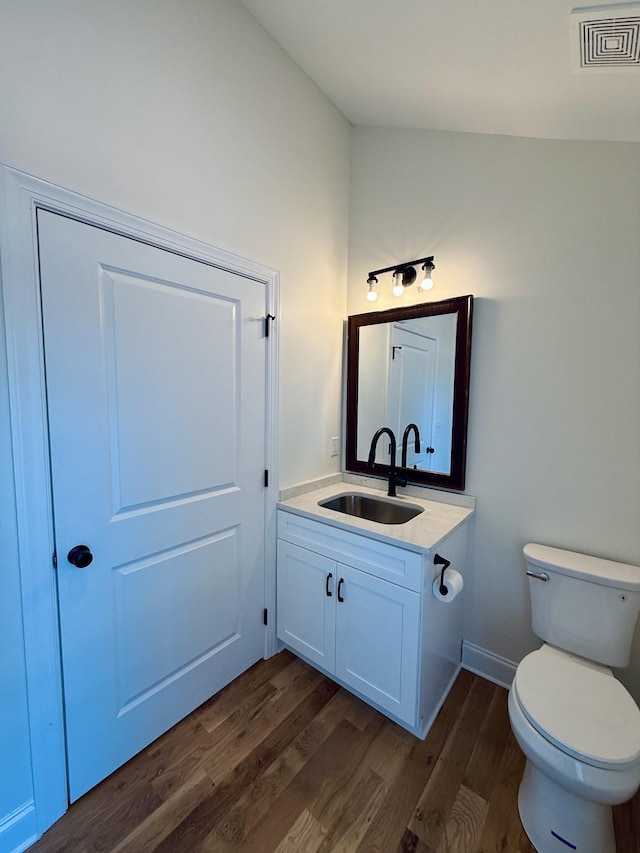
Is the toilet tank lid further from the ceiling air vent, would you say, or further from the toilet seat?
the ceiling air vent

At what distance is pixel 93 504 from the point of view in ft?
4.02

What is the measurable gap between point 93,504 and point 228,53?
1922 millimetres

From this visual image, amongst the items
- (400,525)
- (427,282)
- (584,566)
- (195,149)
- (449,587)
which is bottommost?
(449,587)

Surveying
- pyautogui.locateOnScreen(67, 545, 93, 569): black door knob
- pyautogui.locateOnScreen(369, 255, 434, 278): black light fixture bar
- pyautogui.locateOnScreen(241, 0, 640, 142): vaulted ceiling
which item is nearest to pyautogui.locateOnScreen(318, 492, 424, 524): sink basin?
pyautogui.locateOnScreen(67, 545, 93, 569): black door knob

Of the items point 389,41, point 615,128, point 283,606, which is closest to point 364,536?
point 283,606

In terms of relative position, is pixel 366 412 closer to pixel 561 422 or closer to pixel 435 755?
pixel 561 422

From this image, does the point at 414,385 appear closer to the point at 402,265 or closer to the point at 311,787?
the point at 402,265

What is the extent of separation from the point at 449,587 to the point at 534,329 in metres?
1.21

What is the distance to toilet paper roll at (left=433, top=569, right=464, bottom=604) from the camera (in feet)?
4.78

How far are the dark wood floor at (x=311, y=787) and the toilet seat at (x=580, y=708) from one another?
0.43 m

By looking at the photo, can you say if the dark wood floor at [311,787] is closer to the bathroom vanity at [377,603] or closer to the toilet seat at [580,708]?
the bathroom vanity at [377,603]

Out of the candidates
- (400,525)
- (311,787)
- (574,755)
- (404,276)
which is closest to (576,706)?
(574,755)

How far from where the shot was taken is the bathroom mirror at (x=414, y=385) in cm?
186

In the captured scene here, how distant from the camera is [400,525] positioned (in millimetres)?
1593
